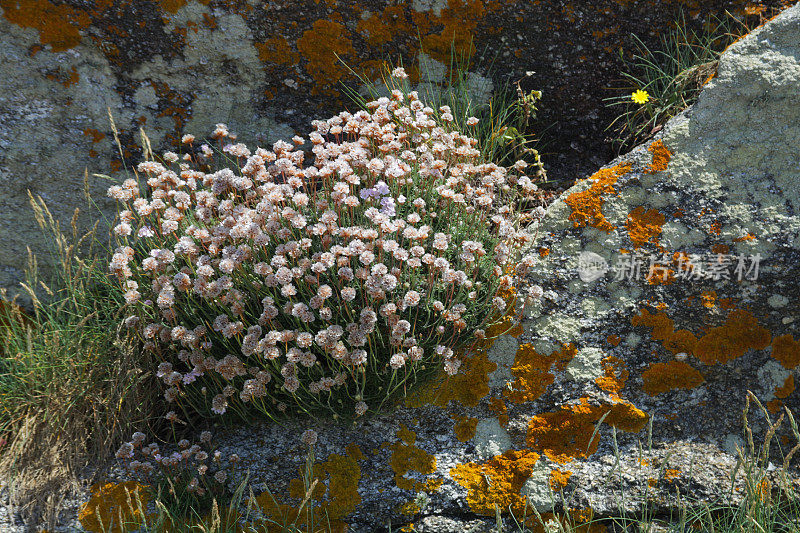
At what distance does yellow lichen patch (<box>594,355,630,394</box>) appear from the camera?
10.1ft

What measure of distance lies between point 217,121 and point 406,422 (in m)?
2.70

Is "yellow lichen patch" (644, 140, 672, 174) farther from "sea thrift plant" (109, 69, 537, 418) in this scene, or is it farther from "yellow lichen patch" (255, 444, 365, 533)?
"yellow lichen patch" (255, 444, 365, 533)

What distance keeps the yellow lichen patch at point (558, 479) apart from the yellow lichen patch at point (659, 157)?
5.91ft

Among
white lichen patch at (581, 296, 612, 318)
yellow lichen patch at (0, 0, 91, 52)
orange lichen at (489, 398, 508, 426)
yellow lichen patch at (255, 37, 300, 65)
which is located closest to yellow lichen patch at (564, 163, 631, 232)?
white lichen patch at (581, 296, 612, 318)

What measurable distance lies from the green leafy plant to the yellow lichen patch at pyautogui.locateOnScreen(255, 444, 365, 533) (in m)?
2.98

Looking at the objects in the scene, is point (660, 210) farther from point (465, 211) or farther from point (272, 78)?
point (272, 78)

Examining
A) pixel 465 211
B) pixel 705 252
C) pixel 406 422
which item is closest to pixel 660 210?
pixel 705 252

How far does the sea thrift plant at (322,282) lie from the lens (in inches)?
113

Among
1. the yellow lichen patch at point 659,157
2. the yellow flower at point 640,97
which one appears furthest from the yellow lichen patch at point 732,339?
the yellow flower at point 640,97

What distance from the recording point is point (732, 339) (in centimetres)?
310

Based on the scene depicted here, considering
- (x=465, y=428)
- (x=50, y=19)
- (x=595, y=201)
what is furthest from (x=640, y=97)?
(x=50, y=19)

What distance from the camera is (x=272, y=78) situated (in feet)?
14.4

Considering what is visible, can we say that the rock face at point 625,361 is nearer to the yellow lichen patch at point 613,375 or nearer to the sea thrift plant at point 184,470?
the yellow lichen patch at point 613,375

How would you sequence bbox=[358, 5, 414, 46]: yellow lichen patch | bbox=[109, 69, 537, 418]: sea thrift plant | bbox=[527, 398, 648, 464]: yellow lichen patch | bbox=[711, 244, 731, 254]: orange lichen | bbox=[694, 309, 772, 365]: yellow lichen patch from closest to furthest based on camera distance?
bbox=[109, 69, 537, 418]: sea thrift plant
bbox=[527, 398, 648, 464]: yellow lichen patch
bbox=[694, 309, 772, 365]: yellow lichen patch
bbox=[711, 244, 731, 254]: orange lichen
bbox=[358, 5, 414, 46]: yellow lichen patch
